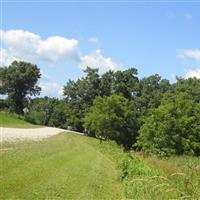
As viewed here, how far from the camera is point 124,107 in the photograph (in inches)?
2702

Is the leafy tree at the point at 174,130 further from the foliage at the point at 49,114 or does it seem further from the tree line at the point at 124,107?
the foliage at the point at 49,114

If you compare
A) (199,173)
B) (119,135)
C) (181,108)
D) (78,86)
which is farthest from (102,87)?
(199,173)

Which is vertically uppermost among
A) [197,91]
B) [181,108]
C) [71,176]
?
[197,91]

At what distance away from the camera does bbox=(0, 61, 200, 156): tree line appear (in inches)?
2064

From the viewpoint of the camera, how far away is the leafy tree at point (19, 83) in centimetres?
10925

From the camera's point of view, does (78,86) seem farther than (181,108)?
Yes

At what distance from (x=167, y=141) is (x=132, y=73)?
47174 millimetres

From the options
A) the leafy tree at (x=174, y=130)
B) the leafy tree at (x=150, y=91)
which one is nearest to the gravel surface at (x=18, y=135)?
the leafy tree at (x=174, y=130)

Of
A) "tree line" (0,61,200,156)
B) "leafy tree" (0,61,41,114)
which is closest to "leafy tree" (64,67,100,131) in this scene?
"tree line" (0,61,200,156)

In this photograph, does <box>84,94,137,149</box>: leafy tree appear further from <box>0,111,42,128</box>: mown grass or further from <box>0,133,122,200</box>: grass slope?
<box>0,133,122,200</box>: grass slope

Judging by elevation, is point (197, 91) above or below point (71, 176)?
above

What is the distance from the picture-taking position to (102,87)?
9525cm

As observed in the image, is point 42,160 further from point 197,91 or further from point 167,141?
point 197,91

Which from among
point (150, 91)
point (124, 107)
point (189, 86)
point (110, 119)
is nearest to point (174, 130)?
point (110, 119)
